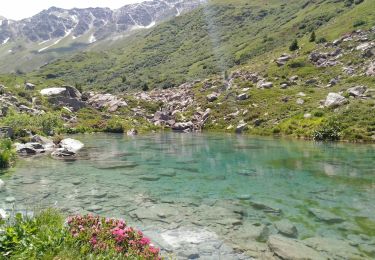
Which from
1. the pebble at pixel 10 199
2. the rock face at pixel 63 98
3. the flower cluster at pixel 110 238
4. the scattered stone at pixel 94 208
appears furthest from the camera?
the rock face at pixel 63 98

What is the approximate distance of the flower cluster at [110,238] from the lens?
411 inches

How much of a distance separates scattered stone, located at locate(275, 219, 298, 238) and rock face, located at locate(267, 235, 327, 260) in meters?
0.68

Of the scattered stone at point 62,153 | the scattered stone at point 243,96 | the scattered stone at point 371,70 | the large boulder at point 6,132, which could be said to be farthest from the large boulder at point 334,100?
the large boulder at point 6,132

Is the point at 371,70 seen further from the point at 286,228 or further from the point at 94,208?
the point at 94,208

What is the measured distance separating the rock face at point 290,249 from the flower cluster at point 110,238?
5723mm

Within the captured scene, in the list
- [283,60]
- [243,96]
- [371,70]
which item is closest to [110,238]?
[371,70]

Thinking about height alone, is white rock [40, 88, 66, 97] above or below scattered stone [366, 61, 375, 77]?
below

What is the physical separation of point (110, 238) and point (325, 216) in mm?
12763

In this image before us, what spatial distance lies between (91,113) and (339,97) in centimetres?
6976

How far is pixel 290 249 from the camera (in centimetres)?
1445

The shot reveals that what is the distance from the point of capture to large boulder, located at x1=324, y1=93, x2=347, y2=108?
78.2 meters

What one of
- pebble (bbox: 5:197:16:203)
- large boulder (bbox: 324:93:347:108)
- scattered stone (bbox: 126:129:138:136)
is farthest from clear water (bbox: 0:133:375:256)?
scattered stone (bbox: 126:129:138:136)

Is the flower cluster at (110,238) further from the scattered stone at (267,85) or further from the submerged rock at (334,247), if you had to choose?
the scattered stone at (267,85)

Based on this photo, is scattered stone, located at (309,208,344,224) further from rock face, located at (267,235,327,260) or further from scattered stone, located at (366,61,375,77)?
scattered stone, located at (366,61,375,77)
